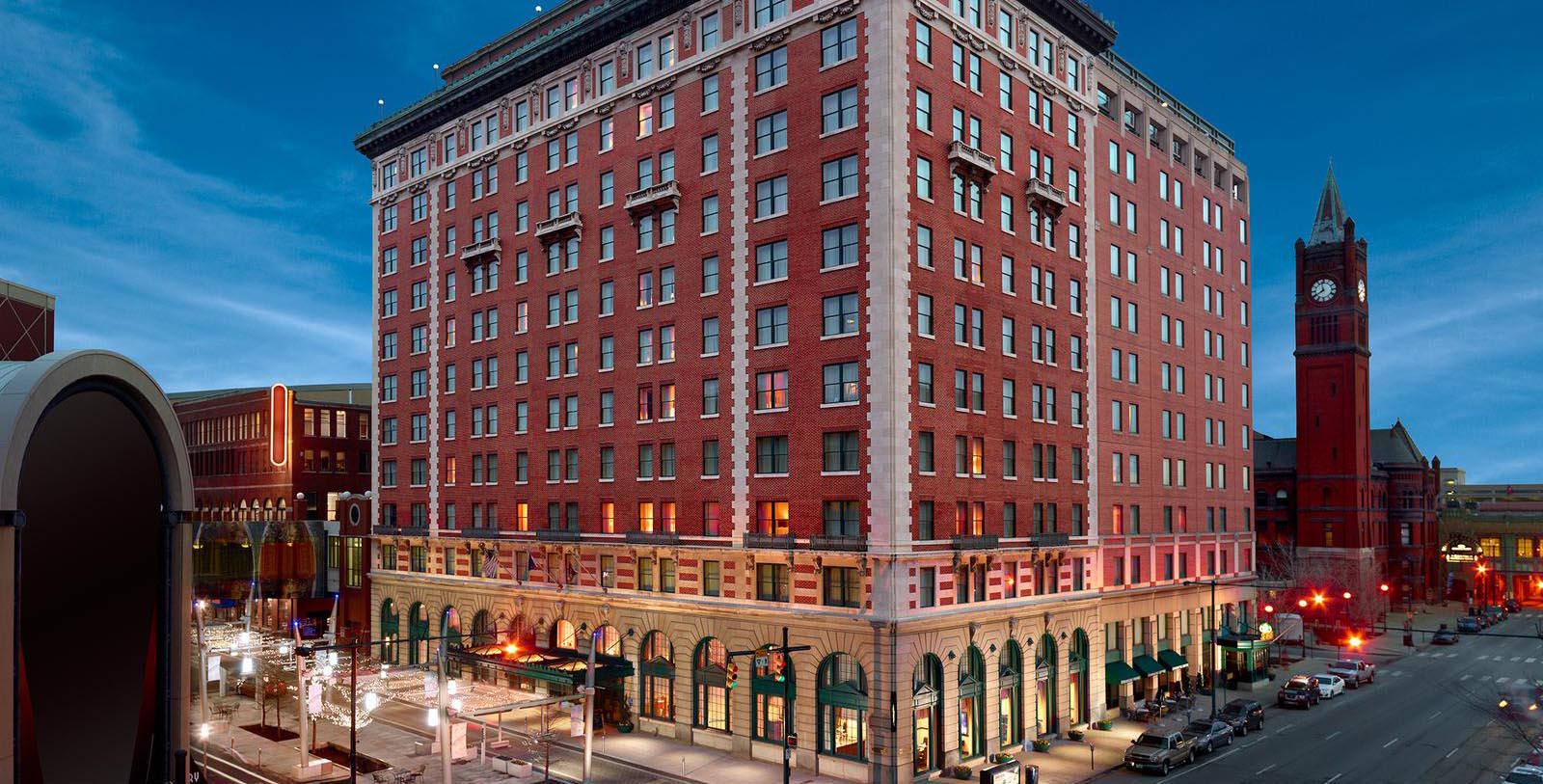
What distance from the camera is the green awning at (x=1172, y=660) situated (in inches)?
2466

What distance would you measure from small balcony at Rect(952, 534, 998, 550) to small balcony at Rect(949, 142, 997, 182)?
54.2 feet

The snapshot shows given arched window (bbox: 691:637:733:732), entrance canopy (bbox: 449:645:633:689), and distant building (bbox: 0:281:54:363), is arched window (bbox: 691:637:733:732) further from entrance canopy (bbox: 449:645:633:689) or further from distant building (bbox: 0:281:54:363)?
distant building (bbox: 0:281:54:363)

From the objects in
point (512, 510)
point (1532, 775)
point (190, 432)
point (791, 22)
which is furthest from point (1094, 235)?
point (190, 432)

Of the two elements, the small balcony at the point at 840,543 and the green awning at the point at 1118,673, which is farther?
the green awning at the point at 1118,673

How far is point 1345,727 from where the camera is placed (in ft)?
181

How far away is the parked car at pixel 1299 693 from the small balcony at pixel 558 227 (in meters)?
49.0

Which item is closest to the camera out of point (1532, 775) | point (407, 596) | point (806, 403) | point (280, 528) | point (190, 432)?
point (1532, 775)

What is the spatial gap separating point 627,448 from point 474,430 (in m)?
16.1

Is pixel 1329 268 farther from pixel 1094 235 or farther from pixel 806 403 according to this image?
pixel 806 403

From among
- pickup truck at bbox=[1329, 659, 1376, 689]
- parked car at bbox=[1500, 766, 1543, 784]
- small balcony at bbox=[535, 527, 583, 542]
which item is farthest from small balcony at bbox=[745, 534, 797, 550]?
pickup truck at bbox=[1329, 659, 1376, 689]

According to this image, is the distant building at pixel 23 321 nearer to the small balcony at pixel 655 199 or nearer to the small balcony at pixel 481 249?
the small balcony at pixel 655 199

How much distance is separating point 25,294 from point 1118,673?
51.8 meters

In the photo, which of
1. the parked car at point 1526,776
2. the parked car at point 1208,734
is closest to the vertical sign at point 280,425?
the parked car at point 1208,734

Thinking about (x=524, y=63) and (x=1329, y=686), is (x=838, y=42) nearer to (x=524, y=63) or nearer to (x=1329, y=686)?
(x=524, y=63)
